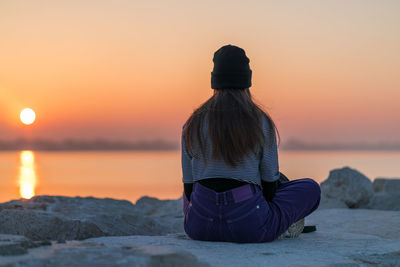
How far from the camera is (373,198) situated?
9.16 m

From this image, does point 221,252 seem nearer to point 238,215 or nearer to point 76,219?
point 238,215

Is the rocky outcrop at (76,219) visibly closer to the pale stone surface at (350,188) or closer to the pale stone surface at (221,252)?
the pale stone surface at (221,252)

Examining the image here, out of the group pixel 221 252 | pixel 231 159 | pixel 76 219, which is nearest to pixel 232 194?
pixel 231 159

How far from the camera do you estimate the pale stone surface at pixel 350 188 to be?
905 cm

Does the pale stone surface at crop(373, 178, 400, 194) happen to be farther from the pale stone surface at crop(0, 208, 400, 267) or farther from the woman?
the woman

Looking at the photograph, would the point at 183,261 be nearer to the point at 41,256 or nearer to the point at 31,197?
the point at 41,256

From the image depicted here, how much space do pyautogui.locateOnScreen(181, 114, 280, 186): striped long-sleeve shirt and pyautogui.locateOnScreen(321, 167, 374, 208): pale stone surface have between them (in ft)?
17.0

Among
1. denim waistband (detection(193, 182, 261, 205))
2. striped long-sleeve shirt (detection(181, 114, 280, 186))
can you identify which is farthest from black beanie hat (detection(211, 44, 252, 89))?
denim waistband (detection(193, 182, 261, 205))

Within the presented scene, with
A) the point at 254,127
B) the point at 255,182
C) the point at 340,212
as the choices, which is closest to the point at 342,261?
→ the point at 255,182

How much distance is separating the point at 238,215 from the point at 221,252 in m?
0.45

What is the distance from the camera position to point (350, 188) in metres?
9.08

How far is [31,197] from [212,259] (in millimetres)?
4870

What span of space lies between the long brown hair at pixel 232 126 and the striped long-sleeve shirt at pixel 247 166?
4 centimetres

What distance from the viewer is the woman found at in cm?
406
